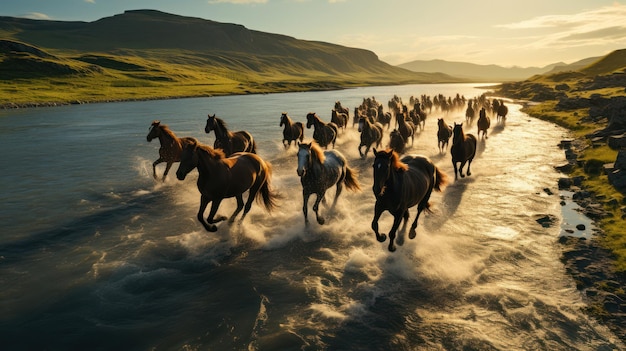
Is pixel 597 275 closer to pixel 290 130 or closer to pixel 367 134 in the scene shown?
pixel 367 134

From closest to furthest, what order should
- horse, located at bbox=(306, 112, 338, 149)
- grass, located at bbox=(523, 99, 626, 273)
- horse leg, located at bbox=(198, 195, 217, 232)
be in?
grass, located at bbox=(523, 99, 626, 273)
horse leg, located at bbox=(198, 195, 217, 232)
horse, located at bbox=(306, 112, 338, 149)

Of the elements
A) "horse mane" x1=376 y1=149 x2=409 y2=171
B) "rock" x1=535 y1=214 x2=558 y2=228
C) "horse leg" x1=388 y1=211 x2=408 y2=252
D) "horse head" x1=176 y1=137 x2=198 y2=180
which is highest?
"horse mane" x1=376 y1=149 x2=409 y2=171

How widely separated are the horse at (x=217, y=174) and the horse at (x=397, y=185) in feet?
13.9

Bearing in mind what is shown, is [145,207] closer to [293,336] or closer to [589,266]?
[293,336]

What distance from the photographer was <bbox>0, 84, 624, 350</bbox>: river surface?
6621 millimetres

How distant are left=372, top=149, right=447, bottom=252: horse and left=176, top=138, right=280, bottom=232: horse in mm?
4237

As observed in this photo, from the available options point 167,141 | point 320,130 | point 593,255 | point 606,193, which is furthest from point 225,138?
point 606,193

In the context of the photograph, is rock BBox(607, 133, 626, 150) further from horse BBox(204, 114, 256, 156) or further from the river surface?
horse BBox(204, 114, 256, 156)

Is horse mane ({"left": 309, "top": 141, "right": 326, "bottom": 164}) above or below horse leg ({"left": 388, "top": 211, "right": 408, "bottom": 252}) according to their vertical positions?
above

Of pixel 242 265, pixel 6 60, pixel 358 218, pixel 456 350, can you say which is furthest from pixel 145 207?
pixel 6 60

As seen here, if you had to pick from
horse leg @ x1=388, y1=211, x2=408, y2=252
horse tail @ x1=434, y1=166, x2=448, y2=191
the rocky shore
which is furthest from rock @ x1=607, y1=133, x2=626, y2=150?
horse leg @ x1=388, y1=211, x2=408, y2=252

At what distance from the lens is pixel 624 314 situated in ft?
22.6

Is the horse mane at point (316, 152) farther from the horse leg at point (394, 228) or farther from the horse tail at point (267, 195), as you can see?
the horse leg at point (394, 228)

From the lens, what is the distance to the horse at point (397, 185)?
7660 mm
